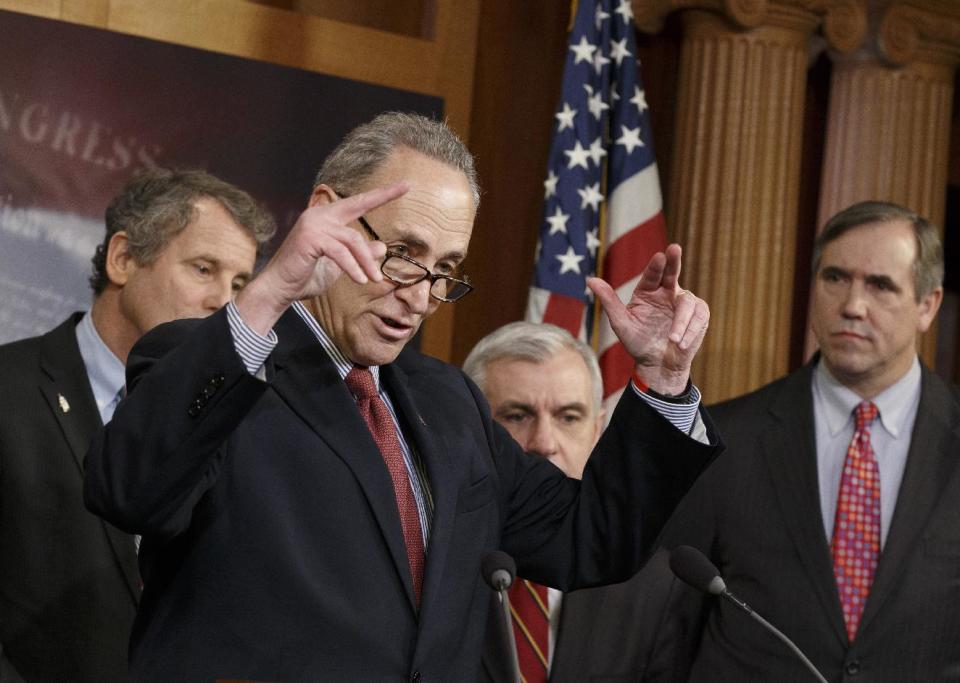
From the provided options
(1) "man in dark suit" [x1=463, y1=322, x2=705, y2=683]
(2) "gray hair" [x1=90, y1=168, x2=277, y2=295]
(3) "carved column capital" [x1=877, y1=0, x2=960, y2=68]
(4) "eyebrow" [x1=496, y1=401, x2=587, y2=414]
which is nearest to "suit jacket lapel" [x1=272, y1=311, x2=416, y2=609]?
(1) "man in dark suit" [x1=463, y1=322, x2=705, y2=683]

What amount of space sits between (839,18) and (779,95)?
1.42ft

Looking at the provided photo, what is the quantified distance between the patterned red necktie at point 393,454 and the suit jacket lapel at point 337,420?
3 centimetres

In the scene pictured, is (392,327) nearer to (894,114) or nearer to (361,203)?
(361,203)

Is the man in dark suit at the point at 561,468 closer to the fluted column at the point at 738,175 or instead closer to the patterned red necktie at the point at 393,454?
the patterned red necktie at the point at 393,454

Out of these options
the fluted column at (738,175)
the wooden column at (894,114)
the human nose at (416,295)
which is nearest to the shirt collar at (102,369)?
the human nose at (416,295)

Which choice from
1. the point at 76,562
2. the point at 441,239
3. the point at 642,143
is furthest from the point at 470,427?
the point at 642,143

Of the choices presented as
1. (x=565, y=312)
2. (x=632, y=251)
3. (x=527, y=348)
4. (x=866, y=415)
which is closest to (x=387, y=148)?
(x=527, y=348)

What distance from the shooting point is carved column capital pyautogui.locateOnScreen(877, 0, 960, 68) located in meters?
5.22

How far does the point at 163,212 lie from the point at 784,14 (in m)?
2.50

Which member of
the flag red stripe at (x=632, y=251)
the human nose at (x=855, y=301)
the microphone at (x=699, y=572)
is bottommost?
the microphone at (x=699, y=572)

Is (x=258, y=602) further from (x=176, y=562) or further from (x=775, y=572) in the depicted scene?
(x=775, y=572)

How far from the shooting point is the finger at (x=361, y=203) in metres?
1.75

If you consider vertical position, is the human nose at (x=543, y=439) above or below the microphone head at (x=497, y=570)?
above

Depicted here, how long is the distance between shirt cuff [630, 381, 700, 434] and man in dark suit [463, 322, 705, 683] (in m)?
0.73
